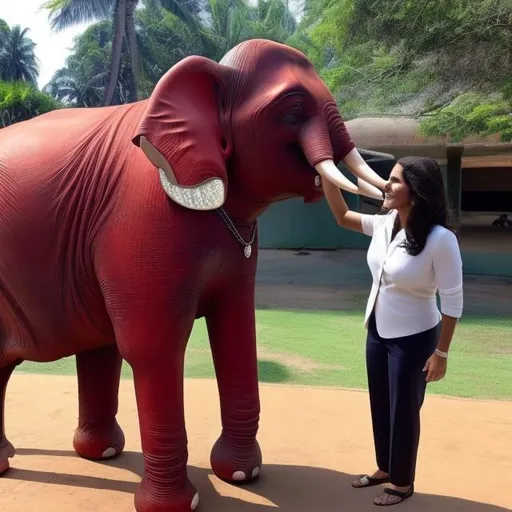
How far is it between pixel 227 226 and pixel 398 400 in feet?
3.21

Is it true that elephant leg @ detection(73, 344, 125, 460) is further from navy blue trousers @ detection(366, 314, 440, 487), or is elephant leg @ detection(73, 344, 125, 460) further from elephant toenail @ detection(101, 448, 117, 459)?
navy blue trousers @ detection(366, 314, 440, 487)

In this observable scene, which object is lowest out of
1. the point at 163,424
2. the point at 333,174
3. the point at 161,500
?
the point at 161,500

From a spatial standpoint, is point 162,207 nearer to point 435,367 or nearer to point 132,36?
point 435,367

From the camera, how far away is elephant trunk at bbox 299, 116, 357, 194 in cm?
224

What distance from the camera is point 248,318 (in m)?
2.87

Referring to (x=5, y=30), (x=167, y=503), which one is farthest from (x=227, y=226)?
(x=5, y=30)

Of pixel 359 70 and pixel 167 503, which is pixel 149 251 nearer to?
pixel 167 503

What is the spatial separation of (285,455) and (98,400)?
100cm

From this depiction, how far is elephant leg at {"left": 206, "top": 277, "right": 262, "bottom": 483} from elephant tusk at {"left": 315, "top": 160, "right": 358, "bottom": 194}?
71 cm

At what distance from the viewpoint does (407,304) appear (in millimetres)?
2588

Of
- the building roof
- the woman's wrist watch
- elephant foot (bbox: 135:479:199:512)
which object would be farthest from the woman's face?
the building roof

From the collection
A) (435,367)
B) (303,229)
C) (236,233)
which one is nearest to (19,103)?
(303,229)

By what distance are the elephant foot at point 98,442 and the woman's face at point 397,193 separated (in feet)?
6.00

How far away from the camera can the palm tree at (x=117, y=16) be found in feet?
72.2
